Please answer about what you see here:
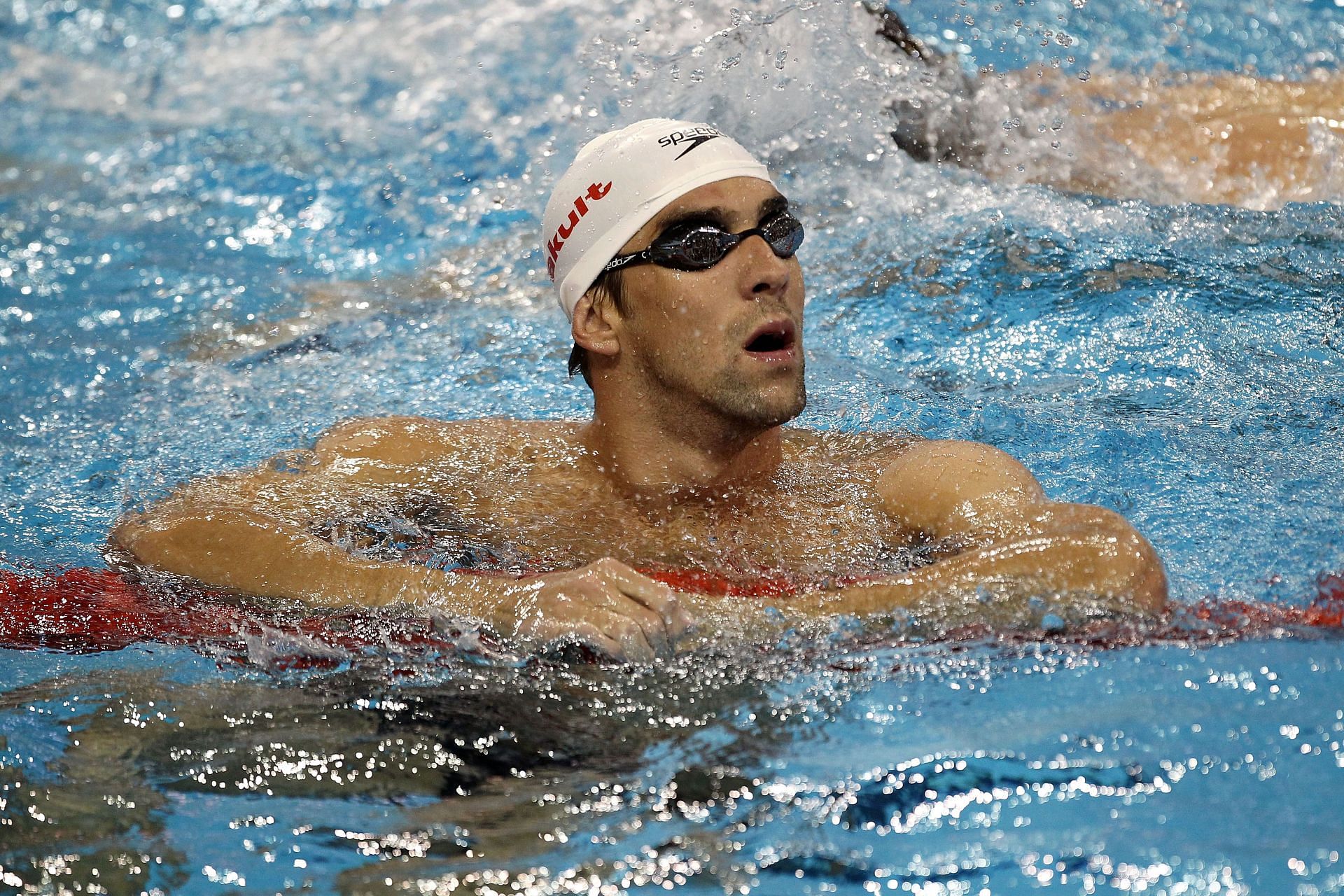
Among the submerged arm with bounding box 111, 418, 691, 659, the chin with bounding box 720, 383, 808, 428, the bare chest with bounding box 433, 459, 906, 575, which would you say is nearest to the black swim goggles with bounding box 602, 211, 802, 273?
the chin with bounding box 720, 383, 808, 428

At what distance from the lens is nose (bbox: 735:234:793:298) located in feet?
10.9

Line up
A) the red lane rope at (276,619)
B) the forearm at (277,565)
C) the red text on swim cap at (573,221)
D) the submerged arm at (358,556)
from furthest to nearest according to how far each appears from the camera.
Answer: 1. the red text on swim cap at (573,221)
2. the forearm at (277,565)
3. the red lane rope at (276,619)
4. the submerged arm at (358,556)

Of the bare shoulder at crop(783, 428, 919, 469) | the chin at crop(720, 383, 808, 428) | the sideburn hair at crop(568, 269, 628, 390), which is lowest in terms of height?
the bare shoulder at crop(783, 428, 919, 469)

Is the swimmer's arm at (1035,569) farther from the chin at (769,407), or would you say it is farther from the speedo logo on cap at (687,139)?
the speedo logo on cap at (687,139)

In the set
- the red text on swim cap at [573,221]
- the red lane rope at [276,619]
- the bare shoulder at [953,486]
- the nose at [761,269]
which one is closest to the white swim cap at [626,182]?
the red text on swim cap at [573,221]

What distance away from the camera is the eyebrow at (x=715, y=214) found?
3.41 m

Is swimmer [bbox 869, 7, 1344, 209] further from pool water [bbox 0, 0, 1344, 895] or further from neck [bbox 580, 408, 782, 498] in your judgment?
neck [bbox 580, 408, 782, 498]

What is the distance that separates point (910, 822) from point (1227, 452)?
6.22ft

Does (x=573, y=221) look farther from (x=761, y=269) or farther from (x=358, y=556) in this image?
(x=358, y=556)

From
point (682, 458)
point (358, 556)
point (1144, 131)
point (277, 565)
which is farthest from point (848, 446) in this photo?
point (1144, 131)

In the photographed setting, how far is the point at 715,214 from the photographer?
3.41 meters

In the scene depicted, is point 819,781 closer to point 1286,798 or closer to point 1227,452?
point 1286,798

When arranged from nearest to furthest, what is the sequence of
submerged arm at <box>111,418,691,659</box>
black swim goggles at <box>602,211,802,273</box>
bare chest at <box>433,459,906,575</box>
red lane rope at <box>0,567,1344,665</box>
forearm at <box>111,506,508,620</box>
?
submerged arm at <box>111,418,691,659</box> → red lane rope at <box>0,567,1344,665</box> → forearm at <box>111,506,508,620</box> → bare chest at <box>433,459,906,575</box> → black swim goggles at <box>602,211,802,273</box>

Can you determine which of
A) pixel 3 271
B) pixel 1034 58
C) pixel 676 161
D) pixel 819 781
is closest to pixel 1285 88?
pixel 1034 58
